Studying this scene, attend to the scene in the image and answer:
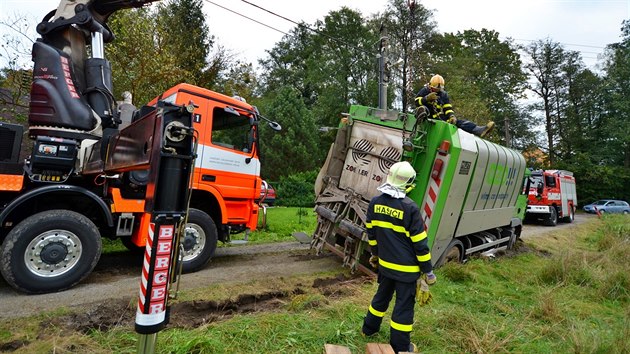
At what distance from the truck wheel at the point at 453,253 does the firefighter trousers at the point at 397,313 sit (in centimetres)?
255

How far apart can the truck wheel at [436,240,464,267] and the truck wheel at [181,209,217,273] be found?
347 cm

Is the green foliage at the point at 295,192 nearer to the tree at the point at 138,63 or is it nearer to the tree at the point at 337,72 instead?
the tree at the point at 337,72

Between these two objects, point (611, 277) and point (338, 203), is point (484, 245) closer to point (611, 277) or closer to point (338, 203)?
point (611, 277)

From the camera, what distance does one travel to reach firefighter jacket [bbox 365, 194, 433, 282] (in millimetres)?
3127

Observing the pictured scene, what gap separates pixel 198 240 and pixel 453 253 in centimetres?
408

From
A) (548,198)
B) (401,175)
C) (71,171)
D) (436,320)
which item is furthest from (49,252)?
(548,198)

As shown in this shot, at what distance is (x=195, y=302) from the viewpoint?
13.3 ft

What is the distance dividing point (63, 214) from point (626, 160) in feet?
133

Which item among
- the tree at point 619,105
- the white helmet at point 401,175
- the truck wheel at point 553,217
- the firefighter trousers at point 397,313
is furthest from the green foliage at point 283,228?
the tree at point 619,105

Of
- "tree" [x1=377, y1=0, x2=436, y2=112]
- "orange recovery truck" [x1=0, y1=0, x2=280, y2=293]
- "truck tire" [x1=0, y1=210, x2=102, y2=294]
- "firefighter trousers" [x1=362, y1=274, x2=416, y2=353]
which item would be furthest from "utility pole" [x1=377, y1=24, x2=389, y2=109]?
"tree" [x1=377, y1=0, x2=436, y2=112]

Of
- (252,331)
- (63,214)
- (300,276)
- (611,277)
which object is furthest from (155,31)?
(611,277)

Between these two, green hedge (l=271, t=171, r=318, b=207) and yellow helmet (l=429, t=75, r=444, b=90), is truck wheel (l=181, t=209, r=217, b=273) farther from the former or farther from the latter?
green hedge (l=271, t=171, r=318, b=207)

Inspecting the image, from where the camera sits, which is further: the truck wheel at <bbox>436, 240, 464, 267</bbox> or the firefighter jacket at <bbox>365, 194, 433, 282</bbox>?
the truck wheel at <bbox>436, 240, 464, 267</bbox>

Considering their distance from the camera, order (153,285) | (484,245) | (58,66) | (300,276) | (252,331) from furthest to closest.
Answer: (484,245), (300,276), (58,66), (252,331), (153,285)
